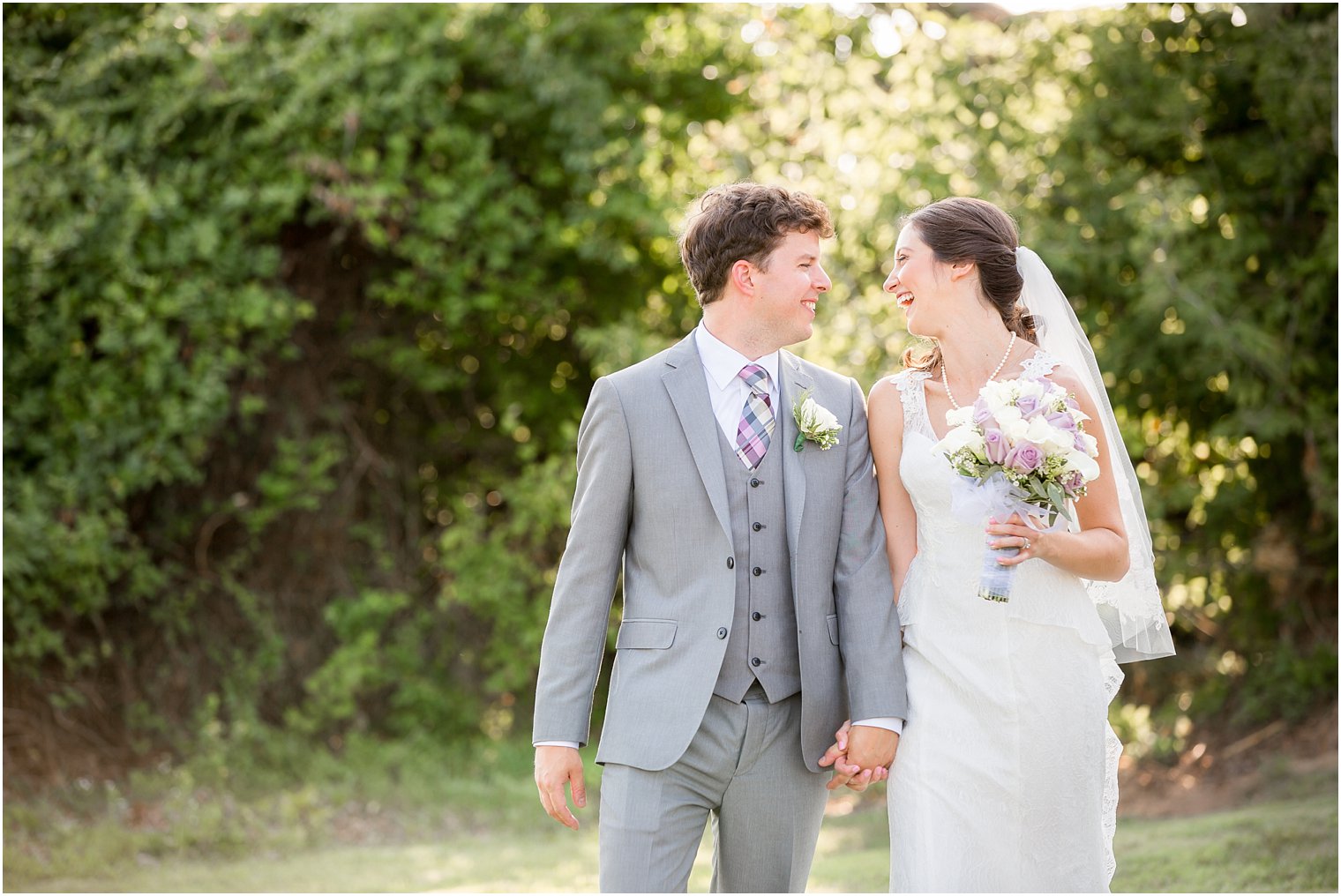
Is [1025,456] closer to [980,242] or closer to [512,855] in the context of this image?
[980,242]

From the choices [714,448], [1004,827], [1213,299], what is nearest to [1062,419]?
[714,448]

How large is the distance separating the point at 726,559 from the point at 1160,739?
5.24 metres

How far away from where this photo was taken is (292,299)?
7172 millimetres

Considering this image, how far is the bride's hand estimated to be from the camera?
2789 mm

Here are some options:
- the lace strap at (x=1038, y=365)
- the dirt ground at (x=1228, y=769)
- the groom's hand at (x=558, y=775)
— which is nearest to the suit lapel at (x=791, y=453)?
the lace strap at (x=1038, y=365)

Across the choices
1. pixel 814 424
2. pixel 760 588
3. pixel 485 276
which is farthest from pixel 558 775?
pixel 485 276

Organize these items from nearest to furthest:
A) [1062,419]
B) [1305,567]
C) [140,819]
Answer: [1062,419], [140,819], [1305,567]

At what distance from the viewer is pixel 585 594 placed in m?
2.87

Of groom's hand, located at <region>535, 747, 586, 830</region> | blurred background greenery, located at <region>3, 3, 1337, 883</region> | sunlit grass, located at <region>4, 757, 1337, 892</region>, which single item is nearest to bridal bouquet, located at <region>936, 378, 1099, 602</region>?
groom's hand, located at <region>535, 747, 586, 830</region>

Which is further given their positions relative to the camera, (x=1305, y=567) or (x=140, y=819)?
(x=1305, y=567)

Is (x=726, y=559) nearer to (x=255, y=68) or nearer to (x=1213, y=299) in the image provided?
(x=1213, y=299)

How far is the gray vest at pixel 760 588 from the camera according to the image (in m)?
2.81

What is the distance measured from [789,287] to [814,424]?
338 mm

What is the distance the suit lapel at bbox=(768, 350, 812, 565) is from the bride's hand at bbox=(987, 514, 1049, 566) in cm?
43
